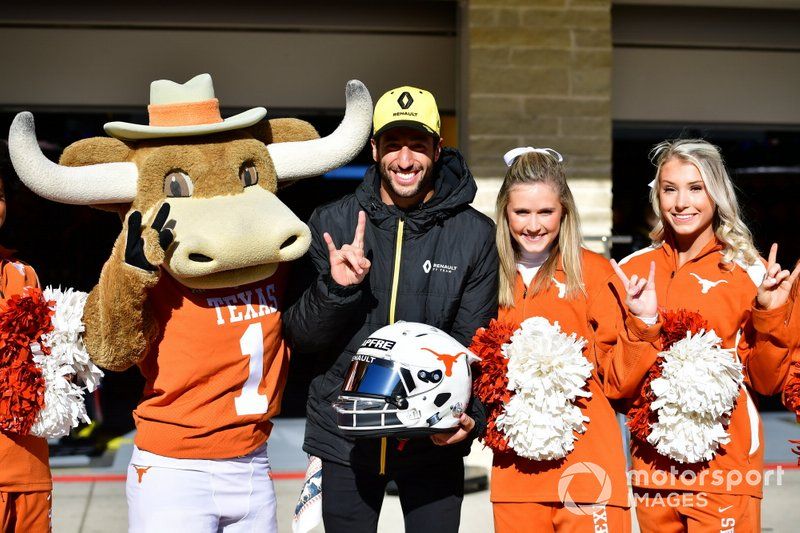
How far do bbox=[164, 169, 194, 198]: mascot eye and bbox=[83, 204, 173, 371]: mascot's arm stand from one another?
0.63 feet

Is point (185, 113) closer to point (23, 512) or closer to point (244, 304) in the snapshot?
point (244, 304)

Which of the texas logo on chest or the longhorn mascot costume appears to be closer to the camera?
the longhorn mascot costume

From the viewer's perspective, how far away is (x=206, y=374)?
347cm

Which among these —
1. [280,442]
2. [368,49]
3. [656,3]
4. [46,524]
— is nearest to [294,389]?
[280,442]

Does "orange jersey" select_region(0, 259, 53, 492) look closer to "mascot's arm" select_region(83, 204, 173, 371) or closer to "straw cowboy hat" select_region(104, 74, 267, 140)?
"mascot's arm" select_region(83, 204, 173, 371)

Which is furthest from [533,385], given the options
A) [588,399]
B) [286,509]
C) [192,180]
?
[286,509]

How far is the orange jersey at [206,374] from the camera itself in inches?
136

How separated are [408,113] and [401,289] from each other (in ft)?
2.10

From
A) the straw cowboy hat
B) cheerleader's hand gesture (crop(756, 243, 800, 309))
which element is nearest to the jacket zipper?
the straw cowboy hat

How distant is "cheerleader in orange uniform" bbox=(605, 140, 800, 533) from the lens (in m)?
3.58

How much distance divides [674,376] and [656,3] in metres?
4.12

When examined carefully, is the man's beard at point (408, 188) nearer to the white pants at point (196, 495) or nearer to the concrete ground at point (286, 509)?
the white pants at point (196, 495)

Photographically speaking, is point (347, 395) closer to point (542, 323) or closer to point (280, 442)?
point (542, 323)

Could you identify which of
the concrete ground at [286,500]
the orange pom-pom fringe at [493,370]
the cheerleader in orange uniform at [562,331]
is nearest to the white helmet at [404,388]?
the orange pom-pom fringe at [493,370]
